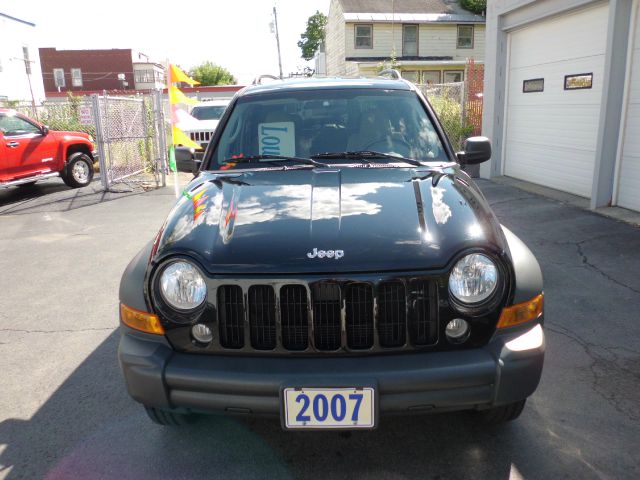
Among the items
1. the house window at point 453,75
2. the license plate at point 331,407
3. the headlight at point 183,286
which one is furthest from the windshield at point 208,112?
the house window at point 453,75

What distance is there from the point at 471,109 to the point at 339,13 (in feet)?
67.3

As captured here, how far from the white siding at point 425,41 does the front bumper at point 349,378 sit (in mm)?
29983

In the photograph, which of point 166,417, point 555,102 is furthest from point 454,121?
point 166,417

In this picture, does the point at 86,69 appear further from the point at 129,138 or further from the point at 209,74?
the point at 129,138

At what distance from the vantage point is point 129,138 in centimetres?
1206

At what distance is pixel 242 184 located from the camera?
9.89ft

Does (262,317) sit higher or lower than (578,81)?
lower

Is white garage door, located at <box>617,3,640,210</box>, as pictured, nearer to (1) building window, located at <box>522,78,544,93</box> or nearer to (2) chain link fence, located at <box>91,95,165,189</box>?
(1) building window, located at <box>522,78,544,93</box>

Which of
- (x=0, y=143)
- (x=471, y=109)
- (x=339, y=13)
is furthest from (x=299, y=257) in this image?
(x=339, y=13)

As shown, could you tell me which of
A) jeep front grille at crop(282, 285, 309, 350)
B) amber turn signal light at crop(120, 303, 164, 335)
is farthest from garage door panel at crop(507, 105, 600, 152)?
amber turn signal light at crop(120, 303, 164, 335)

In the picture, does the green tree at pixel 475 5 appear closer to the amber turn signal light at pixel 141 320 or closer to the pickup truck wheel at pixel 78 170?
the pickup truck wheel at pixel 78 170

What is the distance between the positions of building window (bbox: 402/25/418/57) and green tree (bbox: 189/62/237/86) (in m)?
40.5

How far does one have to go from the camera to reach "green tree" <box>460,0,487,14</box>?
31984mm

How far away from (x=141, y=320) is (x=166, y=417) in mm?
561
